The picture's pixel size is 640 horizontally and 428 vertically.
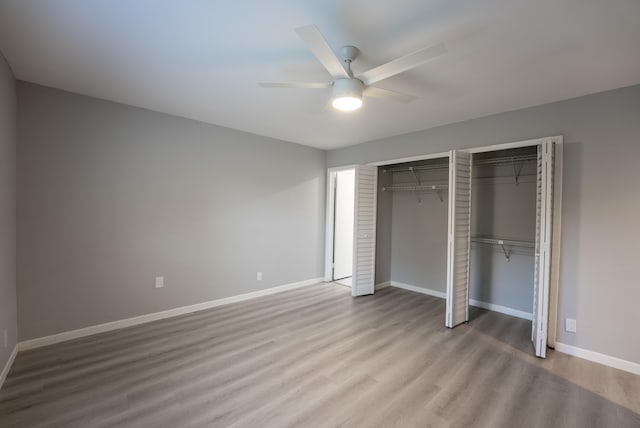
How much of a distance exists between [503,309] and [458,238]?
→ 140 centimetres

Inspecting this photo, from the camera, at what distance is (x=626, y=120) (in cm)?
262

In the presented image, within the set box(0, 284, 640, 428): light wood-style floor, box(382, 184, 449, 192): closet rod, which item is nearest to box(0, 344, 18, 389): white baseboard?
box(0, 284, 640, 428): light wood-style floor

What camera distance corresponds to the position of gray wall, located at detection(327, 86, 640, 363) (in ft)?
8.51

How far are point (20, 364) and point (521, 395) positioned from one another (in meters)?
4.12

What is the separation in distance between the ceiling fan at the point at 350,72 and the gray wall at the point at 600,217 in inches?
74.5

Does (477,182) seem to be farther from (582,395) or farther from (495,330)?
(582,395)

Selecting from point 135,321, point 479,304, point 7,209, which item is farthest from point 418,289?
point 7,209

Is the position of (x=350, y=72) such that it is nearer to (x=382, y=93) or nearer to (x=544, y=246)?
(x=382, y=93)

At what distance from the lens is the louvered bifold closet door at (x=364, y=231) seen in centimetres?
460

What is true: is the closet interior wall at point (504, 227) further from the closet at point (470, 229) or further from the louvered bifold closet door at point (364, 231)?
the louvered bifold closet door at point (364, 231)

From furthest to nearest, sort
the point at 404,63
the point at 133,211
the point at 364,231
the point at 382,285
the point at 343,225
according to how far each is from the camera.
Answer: the point at 343,225
the point at 382,285
the point at 364,231
the point at 133,211
the point at 404,63

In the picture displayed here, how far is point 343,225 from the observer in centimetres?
580

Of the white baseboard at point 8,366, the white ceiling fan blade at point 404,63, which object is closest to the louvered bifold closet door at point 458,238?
the white ceiling fan blade at point 404,63

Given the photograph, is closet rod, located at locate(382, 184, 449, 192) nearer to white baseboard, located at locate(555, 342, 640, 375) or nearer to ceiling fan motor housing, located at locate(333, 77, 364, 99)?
white baseboard, located at locate(555, 342, 640, 375)
